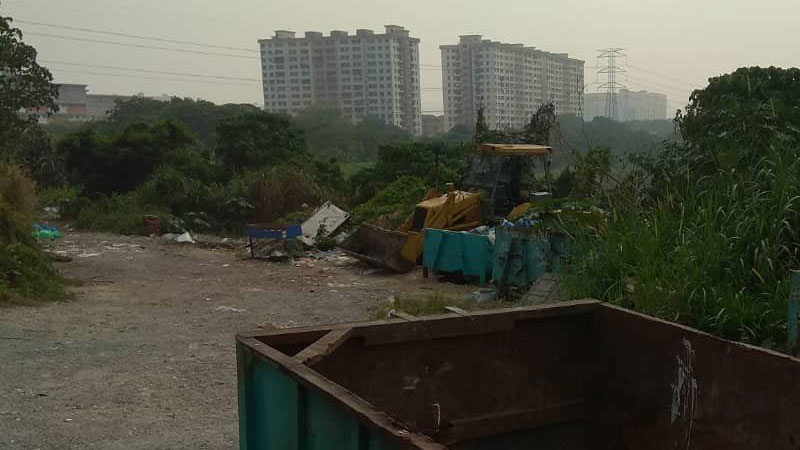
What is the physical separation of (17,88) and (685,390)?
20091 mm

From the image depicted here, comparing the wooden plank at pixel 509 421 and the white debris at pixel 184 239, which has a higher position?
the wooden plank at pixel 509 421

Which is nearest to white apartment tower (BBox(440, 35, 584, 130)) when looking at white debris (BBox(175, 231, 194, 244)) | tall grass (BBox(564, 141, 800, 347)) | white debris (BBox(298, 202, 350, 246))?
white debris (BBox(298, 202, 350, 246))

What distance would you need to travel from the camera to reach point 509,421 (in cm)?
346

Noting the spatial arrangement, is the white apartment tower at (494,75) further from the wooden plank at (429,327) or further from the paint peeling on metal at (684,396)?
the paint peeling on metal at (684,396)

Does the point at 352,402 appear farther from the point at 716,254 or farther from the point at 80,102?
the point at 80,102

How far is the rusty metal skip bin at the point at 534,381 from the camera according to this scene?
9.31 ft

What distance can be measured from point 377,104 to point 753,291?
168ft

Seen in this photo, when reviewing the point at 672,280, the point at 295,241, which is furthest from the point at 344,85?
the point at 672,280

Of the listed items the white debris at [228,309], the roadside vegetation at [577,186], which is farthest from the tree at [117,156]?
the white debris at [228,309]

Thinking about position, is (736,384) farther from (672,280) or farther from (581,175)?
(581,175)

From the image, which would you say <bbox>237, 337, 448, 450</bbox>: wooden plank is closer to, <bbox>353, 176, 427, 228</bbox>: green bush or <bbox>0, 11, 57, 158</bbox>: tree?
<bbox>353, 176, 427, 228</bbox>: green bush

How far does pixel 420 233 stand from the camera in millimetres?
13164

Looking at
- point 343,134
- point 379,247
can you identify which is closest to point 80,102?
point 343,134

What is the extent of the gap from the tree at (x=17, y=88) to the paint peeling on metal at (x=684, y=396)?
18.5 meters
